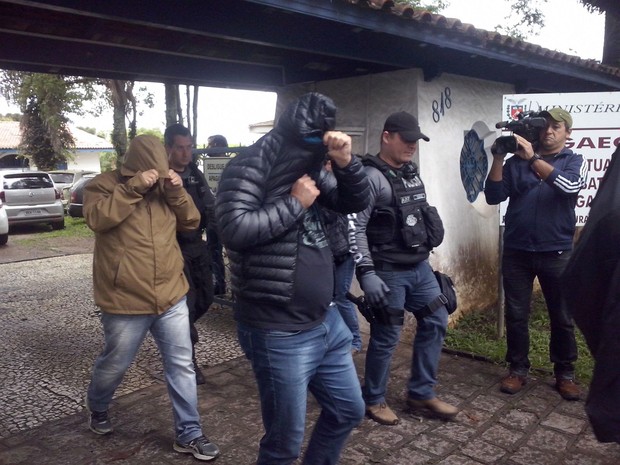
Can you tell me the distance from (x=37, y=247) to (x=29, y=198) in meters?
2.81

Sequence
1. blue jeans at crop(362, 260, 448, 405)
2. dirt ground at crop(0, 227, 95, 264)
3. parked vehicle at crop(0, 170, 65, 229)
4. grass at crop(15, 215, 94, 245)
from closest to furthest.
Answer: blue jeans at crop(362, 260, 448, 405)
dirt ground at crop(0, 227, 95, 264)
grass at crop(15, 215, 94, 245)
parked vehicle at crop(0, 170, 65, 229)

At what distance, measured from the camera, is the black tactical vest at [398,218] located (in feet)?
Answer: 11.4

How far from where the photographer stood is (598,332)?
5.44 feet

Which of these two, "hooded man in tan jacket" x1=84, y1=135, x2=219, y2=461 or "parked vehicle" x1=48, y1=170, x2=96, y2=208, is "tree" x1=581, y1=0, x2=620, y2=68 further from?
"parked vehicle" x1=48, y1=170, x2=96, y2=208

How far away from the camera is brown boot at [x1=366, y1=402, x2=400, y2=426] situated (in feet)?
11.7

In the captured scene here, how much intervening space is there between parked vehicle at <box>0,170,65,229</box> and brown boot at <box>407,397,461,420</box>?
499 inches

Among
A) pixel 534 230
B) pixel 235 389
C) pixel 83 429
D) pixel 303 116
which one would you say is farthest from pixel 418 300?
pixel 83 429

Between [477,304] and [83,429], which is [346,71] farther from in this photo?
[83,429]

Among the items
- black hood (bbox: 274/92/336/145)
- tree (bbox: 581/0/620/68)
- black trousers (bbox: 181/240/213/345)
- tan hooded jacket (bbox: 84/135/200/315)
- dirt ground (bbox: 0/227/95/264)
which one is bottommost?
dirt ground (bbox: 0/227/95/264)

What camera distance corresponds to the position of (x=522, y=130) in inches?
154

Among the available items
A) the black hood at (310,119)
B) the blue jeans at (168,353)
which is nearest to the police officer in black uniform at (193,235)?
the blue jeans at (168,353)

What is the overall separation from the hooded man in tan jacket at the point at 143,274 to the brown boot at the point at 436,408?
133cm

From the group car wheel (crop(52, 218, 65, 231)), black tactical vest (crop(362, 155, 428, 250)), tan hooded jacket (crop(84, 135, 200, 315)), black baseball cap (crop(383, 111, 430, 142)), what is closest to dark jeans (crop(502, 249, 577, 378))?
black tactical vest (crop(362, 155, 428, 250))

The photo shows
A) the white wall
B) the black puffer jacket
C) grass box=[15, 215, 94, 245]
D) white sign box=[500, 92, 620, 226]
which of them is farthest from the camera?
the white wall
